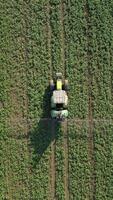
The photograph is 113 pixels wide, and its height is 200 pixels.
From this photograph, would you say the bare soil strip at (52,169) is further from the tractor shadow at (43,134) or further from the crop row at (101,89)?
the crop row at (101,89)

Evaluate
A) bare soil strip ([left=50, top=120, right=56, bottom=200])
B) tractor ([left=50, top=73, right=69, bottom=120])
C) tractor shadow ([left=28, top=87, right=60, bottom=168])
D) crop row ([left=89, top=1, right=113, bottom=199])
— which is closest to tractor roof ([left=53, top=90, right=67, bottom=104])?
tractor ([left=50, top=73, right=69, bottom=120])

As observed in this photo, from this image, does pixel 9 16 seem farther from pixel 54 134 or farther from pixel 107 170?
pixel 107 170

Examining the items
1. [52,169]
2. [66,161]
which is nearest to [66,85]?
[66,161]

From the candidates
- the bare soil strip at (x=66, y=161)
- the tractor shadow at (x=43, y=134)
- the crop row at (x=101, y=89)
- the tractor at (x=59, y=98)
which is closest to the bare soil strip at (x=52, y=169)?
the tractor shadow at (x=43, y=134)

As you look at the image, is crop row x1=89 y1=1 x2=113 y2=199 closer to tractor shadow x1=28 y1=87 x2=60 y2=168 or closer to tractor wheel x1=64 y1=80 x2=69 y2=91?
tractor wheel x1=64 y1=80 x2=69 y2=91

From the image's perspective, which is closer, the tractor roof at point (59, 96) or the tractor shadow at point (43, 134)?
the tractor roof at point (59, 96)

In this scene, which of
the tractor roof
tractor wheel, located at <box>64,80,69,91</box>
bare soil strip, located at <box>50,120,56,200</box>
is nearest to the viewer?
the tractor roof

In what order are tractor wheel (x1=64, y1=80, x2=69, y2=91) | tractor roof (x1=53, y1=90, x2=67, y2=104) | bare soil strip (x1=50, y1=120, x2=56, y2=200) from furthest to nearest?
1. bare soil strip (x1=50, y1=120, x2=56, y2=200)
2. tractor wheel (x1=64, y1=80, x2=69, y2=91)
3. tractor roof (x1=53, y1=90, x2=67, y2=104)
